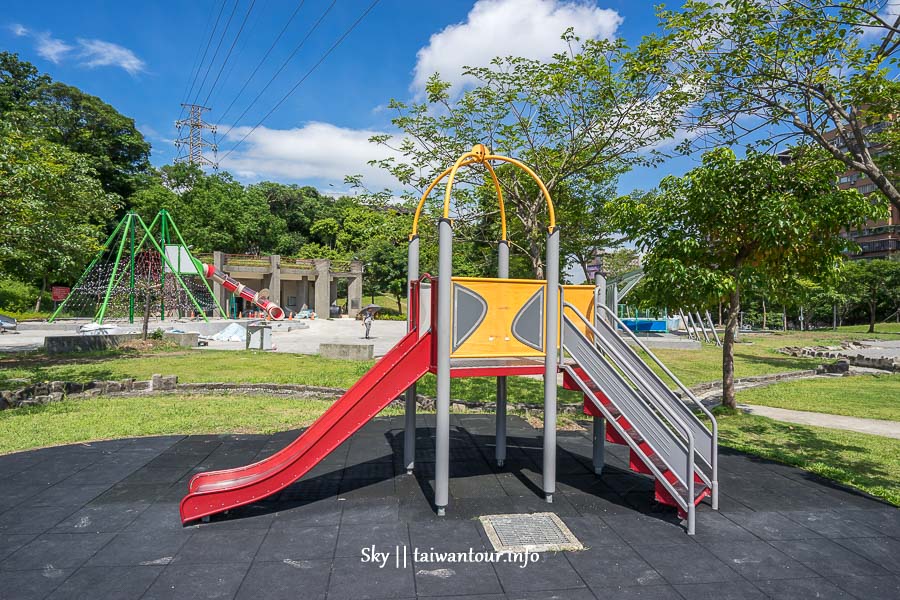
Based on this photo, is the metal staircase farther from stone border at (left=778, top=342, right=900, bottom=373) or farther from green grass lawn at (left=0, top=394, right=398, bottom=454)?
stone border at (left=778, top=342, right=900, bottom=373)

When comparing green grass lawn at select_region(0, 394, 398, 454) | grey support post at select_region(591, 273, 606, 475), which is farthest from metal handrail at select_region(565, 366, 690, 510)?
green grass lawn at select_region(0, 394, 398, 454)

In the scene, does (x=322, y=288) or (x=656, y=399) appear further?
(x=322, y=288)

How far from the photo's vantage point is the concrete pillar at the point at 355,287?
49.9 m

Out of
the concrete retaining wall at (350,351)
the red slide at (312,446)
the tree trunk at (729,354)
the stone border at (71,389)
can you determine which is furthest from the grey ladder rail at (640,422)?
the concrete retaining wall at (350,351)

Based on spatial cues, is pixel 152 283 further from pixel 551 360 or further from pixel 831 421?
pixel 831 421

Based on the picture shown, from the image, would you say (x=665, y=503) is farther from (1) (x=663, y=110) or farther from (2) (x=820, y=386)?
(2) (x=820, y=386)

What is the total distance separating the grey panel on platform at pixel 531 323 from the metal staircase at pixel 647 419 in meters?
0.30

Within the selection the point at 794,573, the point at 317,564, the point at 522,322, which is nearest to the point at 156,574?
the point at 317,564

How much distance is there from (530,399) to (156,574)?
9.60 m

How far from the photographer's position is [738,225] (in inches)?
441

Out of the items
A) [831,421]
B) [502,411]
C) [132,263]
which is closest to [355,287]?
[132,263]

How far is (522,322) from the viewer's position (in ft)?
21.3

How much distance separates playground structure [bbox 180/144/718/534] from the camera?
568cm

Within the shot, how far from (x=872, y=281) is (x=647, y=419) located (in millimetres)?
51514
